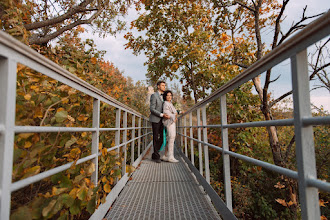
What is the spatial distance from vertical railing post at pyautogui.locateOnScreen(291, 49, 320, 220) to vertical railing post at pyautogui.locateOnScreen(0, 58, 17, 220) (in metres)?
1.25

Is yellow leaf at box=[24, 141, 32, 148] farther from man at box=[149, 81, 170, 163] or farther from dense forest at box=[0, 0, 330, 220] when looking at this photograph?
man at box=[149, 81, 170, 163]

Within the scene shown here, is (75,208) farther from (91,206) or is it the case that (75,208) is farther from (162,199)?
(162,199)

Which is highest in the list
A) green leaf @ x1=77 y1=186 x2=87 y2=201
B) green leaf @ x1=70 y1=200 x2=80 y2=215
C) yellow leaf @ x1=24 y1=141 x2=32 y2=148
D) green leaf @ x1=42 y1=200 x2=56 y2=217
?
yellow leaf @ x1=24 y1=141 x2=32 y2=148

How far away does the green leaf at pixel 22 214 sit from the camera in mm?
849

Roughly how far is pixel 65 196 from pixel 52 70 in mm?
750

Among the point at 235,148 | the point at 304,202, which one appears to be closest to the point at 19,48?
the point at 304,202

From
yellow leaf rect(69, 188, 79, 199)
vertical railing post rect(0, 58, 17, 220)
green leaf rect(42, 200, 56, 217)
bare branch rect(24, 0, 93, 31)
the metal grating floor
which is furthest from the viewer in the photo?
bare branch rect(24, 0, 93, 31)

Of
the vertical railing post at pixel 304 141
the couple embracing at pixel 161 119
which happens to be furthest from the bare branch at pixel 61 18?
the vertical railing post at pixel 304 141

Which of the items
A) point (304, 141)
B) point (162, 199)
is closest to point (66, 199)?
point (304, 141)

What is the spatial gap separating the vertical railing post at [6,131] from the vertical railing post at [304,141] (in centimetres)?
125

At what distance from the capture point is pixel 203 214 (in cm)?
208

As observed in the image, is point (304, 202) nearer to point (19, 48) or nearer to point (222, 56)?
point (19, 48)

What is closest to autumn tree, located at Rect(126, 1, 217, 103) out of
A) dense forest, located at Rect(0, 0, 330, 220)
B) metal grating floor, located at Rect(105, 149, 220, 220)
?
dense forest, located at Rect(0, 0, 330, 220)

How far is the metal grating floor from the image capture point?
6.90ft
